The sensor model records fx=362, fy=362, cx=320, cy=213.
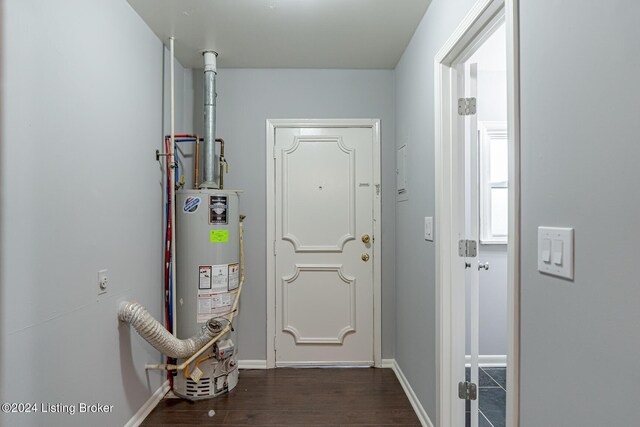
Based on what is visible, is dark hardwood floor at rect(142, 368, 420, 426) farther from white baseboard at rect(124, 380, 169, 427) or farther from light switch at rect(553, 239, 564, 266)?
light switch at rect(553, 239, 564, 266)

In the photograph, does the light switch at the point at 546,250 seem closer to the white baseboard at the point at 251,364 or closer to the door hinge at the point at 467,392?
the door hinge at the point at 467,392

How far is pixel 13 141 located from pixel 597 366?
6.22 ft

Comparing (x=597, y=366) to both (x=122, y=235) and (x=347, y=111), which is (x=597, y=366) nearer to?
(x=122, y=235)

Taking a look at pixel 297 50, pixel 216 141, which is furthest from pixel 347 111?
pixel 216 141

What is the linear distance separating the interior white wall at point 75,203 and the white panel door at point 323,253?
104 centimetres

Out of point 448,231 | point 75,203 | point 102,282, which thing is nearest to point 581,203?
point 448,231

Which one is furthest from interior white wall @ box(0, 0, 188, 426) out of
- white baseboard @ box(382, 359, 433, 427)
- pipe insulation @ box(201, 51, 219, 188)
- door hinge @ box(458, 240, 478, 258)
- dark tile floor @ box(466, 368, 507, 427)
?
dark tile floor @ box(466, 368, 507, 427)

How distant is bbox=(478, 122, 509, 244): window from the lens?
3.03m

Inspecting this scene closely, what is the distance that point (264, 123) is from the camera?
10.0 ft

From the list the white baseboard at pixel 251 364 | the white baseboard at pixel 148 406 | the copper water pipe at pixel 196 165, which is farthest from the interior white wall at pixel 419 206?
the white baseboard at pixel 148 406

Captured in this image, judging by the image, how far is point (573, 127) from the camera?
0.92 metres

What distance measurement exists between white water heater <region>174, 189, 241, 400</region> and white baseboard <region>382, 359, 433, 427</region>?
128cm

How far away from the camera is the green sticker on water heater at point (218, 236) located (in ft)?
8.23

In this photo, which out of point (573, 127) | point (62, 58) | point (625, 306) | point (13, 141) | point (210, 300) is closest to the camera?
point (625, 306)
